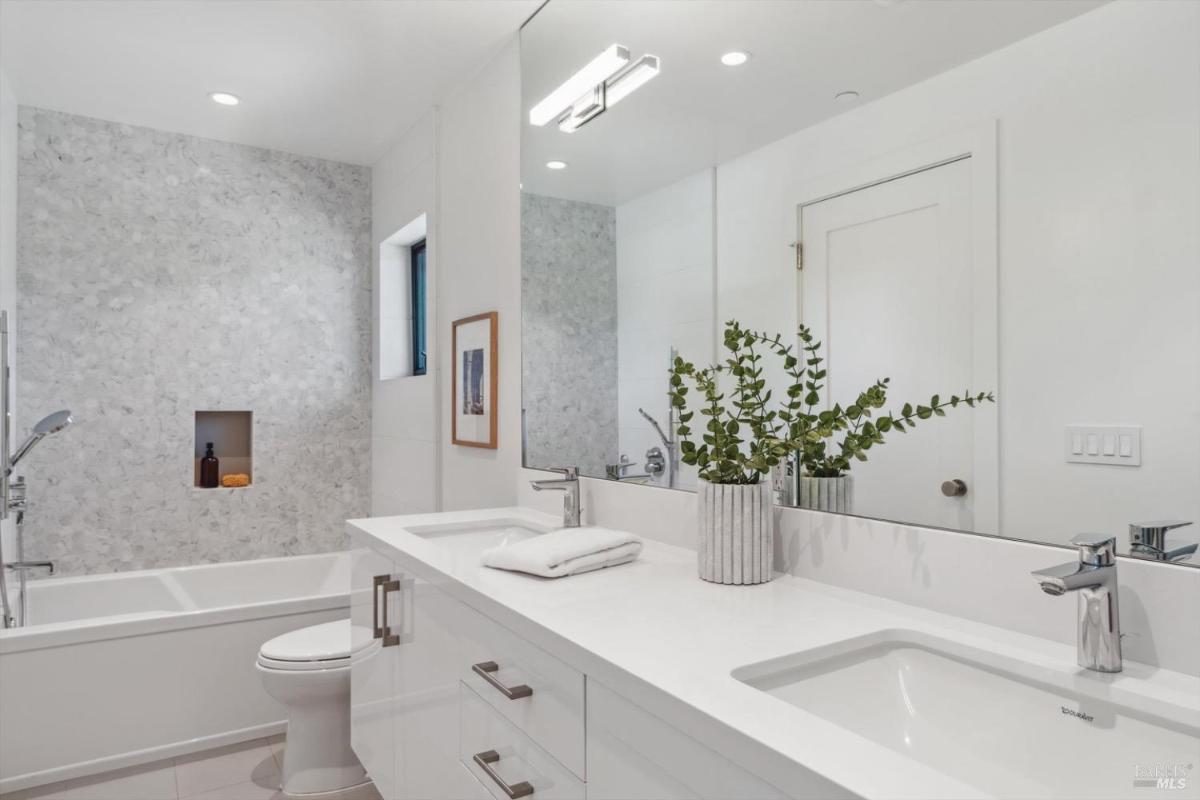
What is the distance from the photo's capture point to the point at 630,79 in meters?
1.92

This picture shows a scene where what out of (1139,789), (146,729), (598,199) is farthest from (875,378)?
(146,729)

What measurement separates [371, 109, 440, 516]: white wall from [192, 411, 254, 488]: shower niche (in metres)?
0.59

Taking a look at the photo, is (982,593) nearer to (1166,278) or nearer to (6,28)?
(1166,278)

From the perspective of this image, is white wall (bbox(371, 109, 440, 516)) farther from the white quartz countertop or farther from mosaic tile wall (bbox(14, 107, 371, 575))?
the white quartz countertop

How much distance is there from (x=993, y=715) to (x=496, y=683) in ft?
2.34

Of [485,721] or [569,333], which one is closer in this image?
[485,721]

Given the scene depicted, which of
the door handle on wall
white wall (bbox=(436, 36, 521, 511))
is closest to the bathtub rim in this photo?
white wall (bbox=(436, 36, 521, 511))

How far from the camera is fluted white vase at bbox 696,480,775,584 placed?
129cm

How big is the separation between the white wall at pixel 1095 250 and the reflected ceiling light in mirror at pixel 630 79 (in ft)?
2.81

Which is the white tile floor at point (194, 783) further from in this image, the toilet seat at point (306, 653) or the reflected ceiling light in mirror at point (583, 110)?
the reflected ceiling light in mirror at point (583, 110)

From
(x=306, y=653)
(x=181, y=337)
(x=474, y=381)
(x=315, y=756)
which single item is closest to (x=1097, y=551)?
(x=474, y=381)

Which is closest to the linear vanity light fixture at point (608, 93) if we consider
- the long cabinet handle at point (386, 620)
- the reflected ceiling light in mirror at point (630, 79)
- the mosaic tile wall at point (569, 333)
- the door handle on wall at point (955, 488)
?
the reflected ceiling light in mirror at point (630, 79)

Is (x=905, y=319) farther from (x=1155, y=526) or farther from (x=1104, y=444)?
(x=1155, y=526)

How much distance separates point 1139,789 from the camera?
0.75 metres
